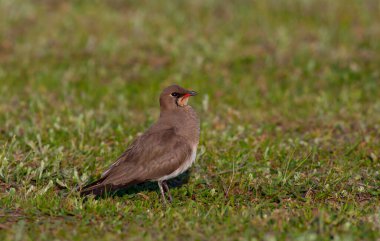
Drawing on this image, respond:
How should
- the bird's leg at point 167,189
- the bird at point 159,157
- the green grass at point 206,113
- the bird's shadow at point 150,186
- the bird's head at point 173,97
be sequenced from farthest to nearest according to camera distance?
the bird's head at point 173,97, the bird's shadow at point 150,186, the bird's leg at point 167,189, the bird at point 159,157, the green grass at point 206,113

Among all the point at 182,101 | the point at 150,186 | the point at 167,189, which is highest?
the point at 182,101

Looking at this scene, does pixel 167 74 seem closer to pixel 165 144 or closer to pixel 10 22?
pixel 10 22

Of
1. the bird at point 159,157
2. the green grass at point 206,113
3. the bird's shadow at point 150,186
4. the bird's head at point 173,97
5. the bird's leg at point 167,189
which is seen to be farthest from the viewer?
the bird's head at point 173,97

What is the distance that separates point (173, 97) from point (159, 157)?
3.58ft

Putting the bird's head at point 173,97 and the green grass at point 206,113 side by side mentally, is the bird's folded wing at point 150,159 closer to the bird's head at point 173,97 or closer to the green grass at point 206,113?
the green grass at point 206,113

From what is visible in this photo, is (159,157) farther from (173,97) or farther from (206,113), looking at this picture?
(206,113)

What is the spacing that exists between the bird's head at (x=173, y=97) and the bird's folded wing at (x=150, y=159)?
608 mm

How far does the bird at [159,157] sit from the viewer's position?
7629 mm

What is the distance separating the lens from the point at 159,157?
7.92 metres

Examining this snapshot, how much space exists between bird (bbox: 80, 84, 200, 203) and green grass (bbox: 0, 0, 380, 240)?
0.26 meters

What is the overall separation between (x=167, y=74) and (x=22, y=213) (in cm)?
672

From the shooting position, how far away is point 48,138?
9.69 meters

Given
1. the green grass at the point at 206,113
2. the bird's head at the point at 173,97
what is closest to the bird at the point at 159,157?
the bird's head at the point at 173,97

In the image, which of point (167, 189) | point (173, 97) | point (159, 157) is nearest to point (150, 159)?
point (159, 157)
